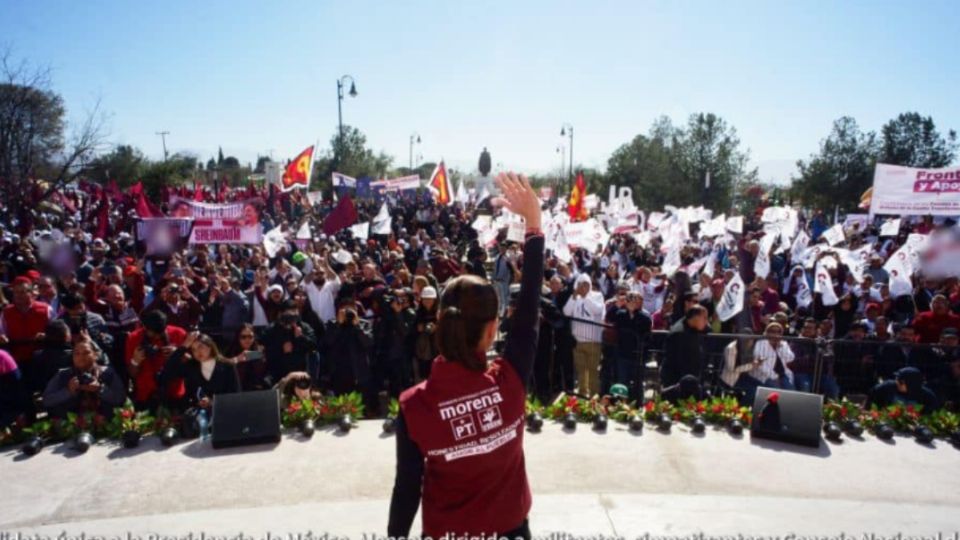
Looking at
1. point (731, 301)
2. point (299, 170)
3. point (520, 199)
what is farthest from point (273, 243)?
point (520, 199)

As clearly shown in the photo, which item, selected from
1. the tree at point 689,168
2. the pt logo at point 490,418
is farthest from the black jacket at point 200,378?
the tree at point 689,168

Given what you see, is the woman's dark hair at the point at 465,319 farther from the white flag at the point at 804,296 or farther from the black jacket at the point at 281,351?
the white flag at the point at 804,296

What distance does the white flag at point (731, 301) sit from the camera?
8672 mm

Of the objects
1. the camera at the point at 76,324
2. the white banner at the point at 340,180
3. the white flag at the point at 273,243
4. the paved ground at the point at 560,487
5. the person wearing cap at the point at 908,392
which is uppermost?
the white banner at the point at 340,180

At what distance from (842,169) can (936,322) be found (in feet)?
135

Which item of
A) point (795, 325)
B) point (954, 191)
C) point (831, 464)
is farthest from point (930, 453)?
point (954, 191)

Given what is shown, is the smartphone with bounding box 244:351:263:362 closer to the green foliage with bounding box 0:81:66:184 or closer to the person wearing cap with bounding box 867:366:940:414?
the person wearing cap with bounding box 867:366:940:414

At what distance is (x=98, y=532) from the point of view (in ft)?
13.8

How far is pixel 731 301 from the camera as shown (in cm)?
880

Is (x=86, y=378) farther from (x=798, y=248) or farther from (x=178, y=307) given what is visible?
(x=798, y=248)

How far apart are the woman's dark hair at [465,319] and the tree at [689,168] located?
46.9 meters

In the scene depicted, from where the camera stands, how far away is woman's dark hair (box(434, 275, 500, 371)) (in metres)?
2.09

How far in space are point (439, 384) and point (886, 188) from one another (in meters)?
14.5

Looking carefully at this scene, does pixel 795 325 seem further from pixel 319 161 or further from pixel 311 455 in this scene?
pixel 319 161
